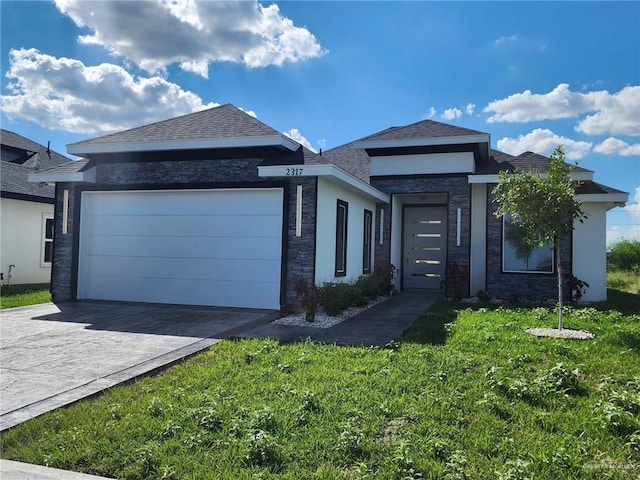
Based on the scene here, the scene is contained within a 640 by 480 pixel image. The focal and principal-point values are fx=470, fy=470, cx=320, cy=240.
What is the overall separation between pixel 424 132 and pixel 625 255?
13.9 meters

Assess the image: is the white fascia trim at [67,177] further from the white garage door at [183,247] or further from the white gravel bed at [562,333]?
the white gravel bed at [562,333]

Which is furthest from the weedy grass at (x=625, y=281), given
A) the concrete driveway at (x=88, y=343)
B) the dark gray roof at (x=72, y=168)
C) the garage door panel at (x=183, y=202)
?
the dark gray roof at (x=72, y=168)

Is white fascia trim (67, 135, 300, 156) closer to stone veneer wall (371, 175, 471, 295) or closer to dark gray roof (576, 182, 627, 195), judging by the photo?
stone veneer wall (371, 175, 471, 295)

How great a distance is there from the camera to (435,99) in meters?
14.1

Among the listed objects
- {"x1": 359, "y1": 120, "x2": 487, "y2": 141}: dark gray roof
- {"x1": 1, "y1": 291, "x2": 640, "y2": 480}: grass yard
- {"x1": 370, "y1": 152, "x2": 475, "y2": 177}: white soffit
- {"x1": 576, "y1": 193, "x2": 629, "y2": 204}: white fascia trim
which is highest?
{"x1": 359, "y1": 120, "x2": 487, "y2": 141}: dark gray roof

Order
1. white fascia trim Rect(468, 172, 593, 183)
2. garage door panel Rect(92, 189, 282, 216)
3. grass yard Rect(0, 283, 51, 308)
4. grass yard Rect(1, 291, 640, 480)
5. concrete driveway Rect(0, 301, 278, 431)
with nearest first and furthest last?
1. grass yard Rect(1, 291, 640, 480)
2. concrete driveway Rect(0, 301, 278, 431)
3. garage door panel Rect(92, 189, 282, 216)
4. grass yard Rect(0, 283, 51, 308)
5. white fascia trim Rect(468, 172, 593, 183)

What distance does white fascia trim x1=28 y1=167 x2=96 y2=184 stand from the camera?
10984 millimetres

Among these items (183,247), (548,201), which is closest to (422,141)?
(548,201)

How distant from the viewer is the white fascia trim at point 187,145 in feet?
32.7

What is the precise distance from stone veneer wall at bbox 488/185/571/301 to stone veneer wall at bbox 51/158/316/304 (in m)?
6.13

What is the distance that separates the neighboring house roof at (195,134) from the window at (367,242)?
3896mm

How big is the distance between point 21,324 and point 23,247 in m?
7.79

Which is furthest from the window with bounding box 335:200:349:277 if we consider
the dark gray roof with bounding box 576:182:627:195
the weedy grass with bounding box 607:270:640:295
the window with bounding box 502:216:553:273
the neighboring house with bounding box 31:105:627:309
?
the weedy grass with bounding box 607:270:640:295

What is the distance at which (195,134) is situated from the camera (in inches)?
421
